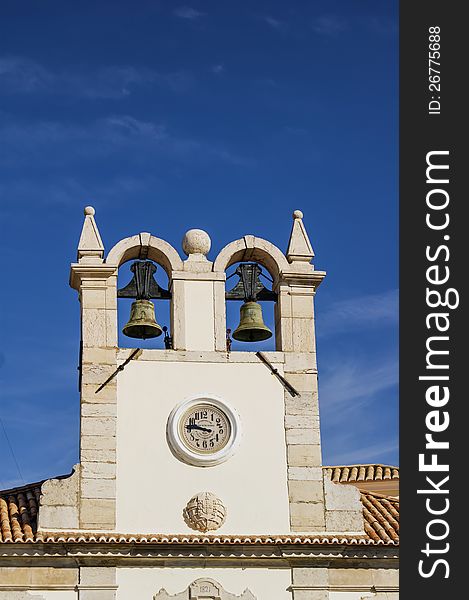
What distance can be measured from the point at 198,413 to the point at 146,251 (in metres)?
2.40

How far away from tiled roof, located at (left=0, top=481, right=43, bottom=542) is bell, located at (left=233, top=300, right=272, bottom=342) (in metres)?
3.38

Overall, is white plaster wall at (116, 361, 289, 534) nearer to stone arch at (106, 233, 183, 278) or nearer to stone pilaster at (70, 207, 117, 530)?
stone pilaster at (70, 207, 117, 530)

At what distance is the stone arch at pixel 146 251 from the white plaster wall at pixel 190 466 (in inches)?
56.9

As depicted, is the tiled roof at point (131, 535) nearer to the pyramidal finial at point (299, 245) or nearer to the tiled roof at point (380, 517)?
the tiled roof at point (380, 517)

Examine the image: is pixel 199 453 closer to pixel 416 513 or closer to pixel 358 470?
pixel 416 513

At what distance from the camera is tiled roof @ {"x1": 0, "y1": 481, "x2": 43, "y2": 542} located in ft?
66.7

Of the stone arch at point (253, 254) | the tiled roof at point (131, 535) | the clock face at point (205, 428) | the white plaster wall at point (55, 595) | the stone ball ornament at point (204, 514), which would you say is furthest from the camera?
the stone arch at point (253, 254)

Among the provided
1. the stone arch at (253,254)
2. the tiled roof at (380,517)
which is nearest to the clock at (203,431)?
the stone arch at (253,254)

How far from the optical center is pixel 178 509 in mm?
20906

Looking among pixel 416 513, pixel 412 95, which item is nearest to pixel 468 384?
pixel 416 513

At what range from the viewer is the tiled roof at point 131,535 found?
66.7 feet

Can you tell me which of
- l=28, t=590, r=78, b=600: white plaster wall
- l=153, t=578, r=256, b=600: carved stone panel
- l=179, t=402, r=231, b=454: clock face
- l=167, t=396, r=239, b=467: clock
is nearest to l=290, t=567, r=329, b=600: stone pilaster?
l=153, t=578, r=256, b=600: carved stone panel

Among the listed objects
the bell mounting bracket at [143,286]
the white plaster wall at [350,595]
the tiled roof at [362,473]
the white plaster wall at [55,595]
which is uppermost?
the bell mounting bracket at [143,286]

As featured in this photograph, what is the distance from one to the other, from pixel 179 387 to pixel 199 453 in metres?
0.92
